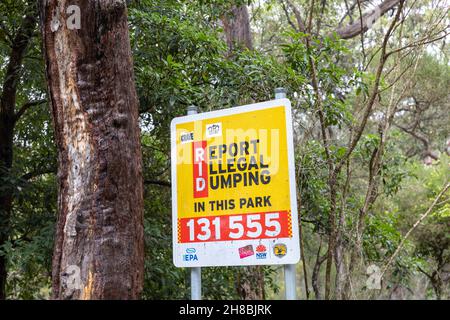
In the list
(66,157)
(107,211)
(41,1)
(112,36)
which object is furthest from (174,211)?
(41,1)

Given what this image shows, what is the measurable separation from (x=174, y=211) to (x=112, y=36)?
1.08 metres

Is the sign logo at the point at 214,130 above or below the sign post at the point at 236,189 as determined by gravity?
above

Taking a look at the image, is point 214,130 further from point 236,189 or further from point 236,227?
point 236,227

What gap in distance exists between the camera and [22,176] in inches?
299

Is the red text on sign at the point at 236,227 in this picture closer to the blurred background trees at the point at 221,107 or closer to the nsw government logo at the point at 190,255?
the nsw government logo at the point at 190,255

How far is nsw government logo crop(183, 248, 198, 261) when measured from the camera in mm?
3537

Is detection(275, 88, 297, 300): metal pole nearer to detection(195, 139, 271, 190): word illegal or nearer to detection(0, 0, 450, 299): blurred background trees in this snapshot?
detection(195, 139, 271, 190): word illegal

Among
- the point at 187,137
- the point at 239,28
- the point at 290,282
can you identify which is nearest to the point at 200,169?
the point at 187,137

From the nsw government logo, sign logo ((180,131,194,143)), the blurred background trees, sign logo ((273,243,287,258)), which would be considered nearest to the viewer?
sign logo ((273,243,287,258))

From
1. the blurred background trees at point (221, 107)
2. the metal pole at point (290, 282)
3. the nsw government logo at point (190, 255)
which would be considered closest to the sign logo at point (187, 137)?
the nsw government logo at point (190, 255)

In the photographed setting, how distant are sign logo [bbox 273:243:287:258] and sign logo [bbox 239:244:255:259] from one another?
0.44ft

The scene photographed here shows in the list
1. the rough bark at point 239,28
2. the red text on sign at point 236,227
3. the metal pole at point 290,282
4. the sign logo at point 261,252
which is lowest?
the metal pole at point 290,282

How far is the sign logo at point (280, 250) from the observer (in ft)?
10.7

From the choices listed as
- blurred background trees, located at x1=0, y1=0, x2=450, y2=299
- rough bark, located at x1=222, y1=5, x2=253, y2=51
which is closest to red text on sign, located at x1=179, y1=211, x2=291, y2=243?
blurred background trees, located at x1=0, y1=0, x2=450, y2=299
